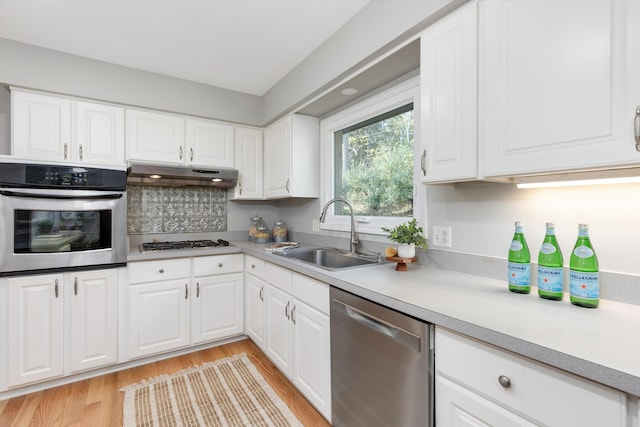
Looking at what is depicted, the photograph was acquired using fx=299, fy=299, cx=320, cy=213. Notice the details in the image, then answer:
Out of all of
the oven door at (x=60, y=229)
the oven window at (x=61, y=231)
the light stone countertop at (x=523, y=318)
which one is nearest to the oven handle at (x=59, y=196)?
the oven door at (x=60, y=229)

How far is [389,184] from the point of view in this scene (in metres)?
2.14

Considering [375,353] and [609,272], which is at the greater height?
[609,272]

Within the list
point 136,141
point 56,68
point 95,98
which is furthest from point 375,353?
point 56,68

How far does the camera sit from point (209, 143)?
289cm

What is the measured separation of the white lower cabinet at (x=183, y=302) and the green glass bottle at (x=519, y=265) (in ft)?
7.09

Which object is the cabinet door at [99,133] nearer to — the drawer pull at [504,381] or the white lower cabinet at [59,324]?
the white lower cabinet at [59,324]

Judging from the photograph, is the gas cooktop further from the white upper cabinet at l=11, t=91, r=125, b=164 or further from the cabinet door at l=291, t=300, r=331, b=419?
the cabinet door at l=291, t=300, r=331, b=419

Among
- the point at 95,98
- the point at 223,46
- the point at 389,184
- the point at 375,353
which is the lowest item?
the point at 375,353

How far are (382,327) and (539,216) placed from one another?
2.71ft

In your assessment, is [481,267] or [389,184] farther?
[389,184]

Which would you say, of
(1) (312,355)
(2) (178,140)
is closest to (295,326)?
(1) (312,355)

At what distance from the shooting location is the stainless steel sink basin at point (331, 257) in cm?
212

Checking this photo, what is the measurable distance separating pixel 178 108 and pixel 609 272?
3078 millimetres

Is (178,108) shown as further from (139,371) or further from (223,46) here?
(139,371)
